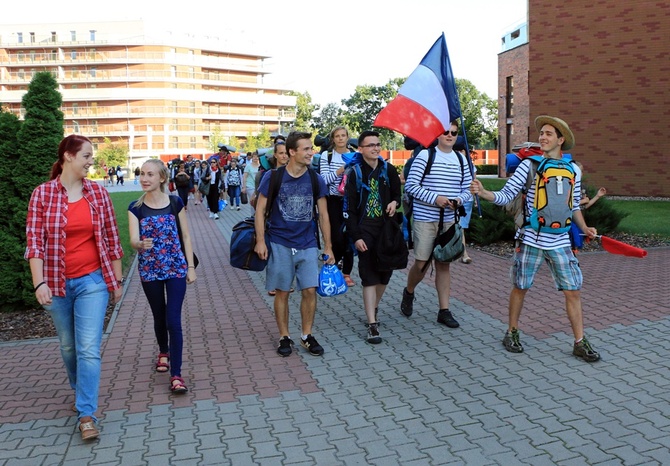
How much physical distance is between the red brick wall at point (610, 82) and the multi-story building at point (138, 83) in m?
71.2

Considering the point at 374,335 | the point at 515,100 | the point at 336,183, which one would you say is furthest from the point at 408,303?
the point at 515,100

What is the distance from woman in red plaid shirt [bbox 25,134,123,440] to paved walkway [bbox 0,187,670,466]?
486 mm

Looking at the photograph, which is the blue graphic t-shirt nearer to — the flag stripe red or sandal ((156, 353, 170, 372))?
the flag stripe red

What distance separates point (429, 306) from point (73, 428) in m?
4.30

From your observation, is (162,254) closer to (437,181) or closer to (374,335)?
(374,335)

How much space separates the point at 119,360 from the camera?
6.07m

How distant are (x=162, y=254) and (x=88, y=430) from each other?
4.50 feet

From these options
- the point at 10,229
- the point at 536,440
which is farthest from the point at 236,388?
the point at 10,229

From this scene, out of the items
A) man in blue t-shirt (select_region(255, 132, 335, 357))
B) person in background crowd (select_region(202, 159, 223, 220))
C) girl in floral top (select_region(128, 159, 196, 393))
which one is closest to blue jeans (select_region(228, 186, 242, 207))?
person in background crowd (select_region(202, 159, 223, 220))

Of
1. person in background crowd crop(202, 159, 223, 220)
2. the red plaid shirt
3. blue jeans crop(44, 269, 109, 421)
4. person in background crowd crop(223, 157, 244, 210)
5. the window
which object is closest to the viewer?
the red plaid shirt

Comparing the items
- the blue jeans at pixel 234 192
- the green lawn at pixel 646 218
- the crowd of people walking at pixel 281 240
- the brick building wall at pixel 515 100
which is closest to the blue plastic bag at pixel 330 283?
the crowd of people walking at pixel 281 240

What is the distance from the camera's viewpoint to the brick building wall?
1706 inches

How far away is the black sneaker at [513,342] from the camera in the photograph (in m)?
5.90

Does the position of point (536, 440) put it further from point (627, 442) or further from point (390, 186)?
point (390, 186)
